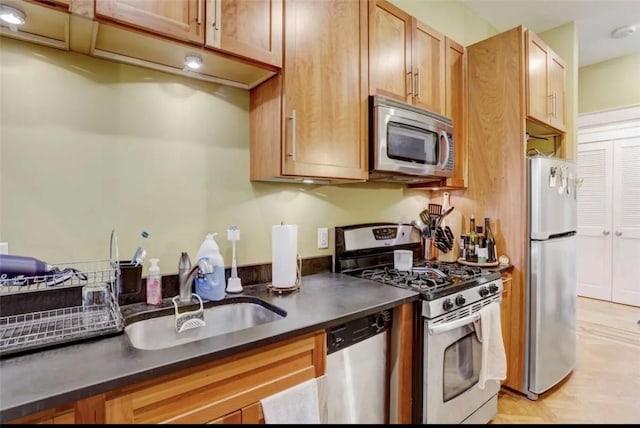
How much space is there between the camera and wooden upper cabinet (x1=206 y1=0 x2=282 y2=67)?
126 centimetres

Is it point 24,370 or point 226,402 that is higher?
point 24,370

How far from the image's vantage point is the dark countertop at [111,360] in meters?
0.74

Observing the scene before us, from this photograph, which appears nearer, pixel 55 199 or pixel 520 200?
pixel 55 199

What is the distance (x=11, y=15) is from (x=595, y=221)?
5532 mm

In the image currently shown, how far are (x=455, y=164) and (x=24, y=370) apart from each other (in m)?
2.34

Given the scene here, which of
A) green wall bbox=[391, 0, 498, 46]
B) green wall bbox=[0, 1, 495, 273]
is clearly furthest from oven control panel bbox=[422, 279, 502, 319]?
green wall bbox=[391, 0, 498, 46]

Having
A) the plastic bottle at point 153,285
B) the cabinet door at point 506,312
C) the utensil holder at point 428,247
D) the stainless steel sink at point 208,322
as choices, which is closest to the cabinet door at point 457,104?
the utensil holder at point 428,247

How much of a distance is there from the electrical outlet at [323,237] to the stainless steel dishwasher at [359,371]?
0.63m

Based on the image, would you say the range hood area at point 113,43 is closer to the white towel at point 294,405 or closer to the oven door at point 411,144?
the oven door at point 411,144

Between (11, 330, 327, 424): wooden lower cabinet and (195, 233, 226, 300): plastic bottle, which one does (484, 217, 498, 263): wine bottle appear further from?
(195, 233, 226, 300): plastic bottle

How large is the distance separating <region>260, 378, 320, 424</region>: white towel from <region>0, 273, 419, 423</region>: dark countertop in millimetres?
198

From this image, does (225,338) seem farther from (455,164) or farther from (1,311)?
(455,164)

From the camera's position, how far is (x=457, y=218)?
102 inches

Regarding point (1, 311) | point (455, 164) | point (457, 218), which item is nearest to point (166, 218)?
point (1, 311)
